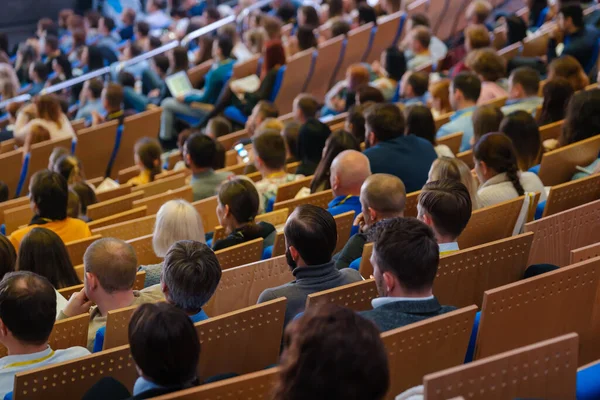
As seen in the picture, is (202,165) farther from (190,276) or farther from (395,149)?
(190,276)

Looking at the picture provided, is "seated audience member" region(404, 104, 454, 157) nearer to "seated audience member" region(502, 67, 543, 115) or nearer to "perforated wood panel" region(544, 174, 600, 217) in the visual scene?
"seated audience member" region(502, 67, 543, 115)

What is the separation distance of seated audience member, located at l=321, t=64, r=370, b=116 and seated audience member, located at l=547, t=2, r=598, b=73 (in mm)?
1733

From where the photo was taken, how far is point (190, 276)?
3.01 metres

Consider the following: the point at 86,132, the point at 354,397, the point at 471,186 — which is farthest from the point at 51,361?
the point at 86,132

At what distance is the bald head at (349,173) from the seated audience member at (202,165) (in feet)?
4.39

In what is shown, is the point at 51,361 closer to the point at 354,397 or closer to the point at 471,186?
the point at 354,397

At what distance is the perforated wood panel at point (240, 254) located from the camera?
394 cm

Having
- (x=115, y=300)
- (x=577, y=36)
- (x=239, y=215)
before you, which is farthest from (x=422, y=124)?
(x=577, y=36)

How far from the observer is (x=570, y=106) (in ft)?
16.4

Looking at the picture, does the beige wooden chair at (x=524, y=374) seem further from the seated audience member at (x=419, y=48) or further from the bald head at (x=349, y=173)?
the seated audience member at (x=419, y=48)

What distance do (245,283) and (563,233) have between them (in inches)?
50.2

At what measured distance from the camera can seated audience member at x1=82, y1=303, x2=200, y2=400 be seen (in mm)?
2270

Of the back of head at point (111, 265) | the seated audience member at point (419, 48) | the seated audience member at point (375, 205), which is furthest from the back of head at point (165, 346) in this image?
the seated audience member at point (419, 48)

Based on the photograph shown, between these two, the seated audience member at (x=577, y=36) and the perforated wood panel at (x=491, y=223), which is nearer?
the perforated wood panel at (x=491, y=223)
